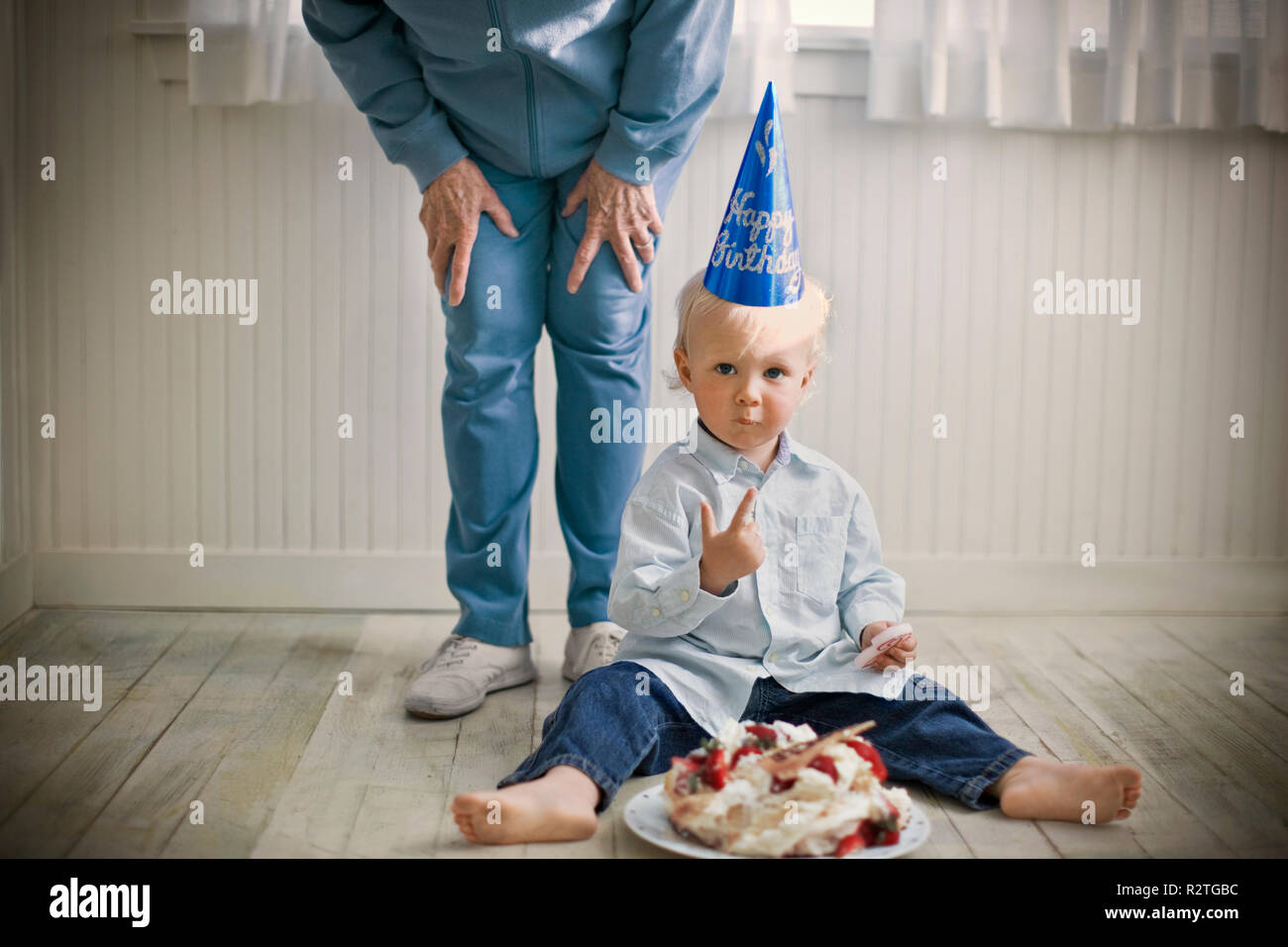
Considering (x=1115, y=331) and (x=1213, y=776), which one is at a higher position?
(x=1115, y=331)

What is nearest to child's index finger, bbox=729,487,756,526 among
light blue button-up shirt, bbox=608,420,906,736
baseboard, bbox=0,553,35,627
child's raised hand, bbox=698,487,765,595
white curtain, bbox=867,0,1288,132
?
child's raised hand, bbox=698,487,765,595

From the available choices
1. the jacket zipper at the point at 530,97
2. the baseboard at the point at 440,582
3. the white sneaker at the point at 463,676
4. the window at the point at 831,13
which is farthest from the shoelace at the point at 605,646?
the window at the point at 831,13

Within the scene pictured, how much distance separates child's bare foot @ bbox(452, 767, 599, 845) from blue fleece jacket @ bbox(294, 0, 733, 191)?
0.75 m

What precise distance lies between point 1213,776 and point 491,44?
1.14 m

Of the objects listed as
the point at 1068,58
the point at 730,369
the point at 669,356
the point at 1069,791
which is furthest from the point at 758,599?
the point at 1068,58

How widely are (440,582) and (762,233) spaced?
0.96 metres

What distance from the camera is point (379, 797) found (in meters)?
1.35

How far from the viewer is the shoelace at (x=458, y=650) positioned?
1.68m

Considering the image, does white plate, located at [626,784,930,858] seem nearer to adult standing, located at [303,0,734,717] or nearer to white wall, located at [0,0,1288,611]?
adult standing, located at [303,0,734,717]
